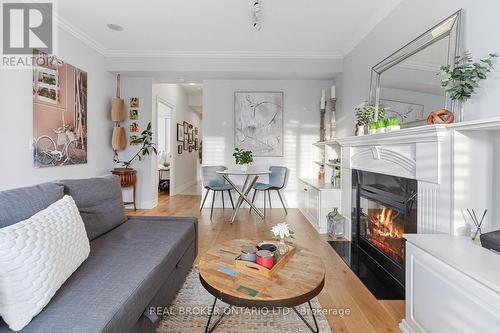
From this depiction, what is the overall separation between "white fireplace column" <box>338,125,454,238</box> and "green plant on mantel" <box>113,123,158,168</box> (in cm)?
365

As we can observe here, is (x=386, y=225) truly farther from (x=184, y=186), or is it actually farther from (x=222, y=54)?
(x=184, y=186)

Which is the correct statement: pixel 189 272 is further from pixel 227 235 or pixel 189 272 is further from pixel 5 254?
pixel 5 254

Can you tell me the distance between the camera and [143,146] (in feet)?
15.6

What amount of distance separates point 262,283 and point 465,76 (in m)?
1.74

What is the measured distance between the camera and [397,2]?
266 centimetres

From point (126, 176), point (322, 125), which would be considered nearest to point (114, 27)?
point (126, 176)

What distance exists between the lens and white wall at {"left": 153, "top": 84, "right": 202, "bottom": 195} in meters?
5.96

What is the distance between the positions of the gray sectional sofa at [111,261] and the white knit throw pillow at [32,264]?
54 mm

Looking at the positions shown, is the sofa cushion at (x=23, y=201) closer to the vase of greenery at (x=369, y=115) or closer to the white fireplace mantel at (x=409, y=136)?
the white fireplace mantel at (x=409, y=136)

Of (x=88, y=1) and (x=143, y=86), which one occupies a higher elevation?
(x=88, y=1)

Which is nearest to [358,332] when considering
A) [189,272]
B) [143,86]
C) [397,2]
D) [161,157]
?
[189,272]

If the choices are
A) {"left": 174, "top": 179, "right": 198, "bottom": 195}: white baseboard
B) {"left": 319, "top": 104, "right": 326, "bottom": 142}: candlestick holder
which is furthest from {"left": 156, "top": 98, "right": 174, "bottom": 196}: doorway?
{"left": 319, "top": 104, "right": 326, "bottom": 142}: candlestick holder

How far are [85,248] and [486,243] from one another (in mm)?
2109

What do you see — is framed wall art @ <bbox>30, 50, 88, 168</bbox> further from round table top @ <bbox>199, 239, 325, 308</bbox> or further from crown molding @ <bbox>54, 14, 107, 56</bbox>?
round table top @ <bbox>199, 239, 325, 308</bbox>
